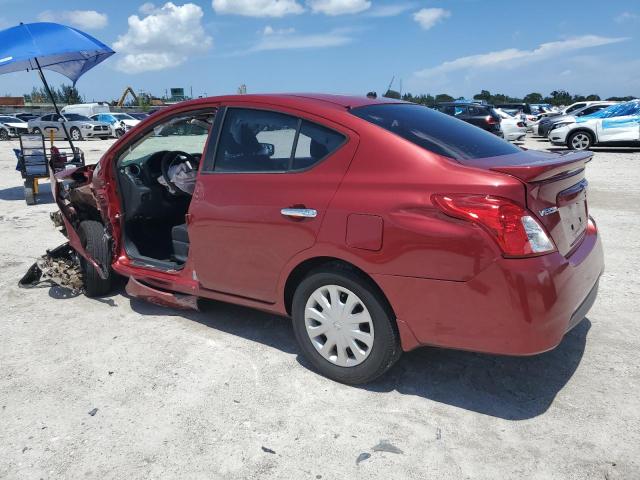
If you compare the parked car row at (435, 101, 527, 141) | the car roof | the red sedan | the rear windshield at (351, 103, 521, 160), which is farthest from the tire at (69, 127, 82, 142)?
the rear windshield at (351, 103, 521, 160)

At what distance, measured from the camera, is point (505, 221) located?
2.55 metres

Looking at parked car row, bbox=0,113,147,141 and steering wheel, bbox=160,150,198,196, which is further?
parked car row, bbox=0,113,147,141

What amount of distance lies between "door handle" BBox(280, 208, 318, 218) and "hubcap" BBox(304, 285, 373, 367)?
1.41 ft

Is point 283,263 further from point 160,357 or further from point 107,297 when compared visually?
point 107,297

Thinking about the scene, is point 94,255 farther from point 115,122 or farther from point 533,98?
point 533,98

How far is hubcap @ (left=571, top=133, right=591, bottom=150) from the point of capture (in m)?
17.5

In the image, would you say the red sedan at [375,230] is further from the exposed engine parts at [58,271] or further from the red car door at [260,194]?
the exposed engine parts at [58,271]

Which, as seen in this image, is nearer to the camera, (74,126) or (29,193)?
(29,193)

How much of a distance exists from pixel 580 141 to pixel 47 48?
15856 mm

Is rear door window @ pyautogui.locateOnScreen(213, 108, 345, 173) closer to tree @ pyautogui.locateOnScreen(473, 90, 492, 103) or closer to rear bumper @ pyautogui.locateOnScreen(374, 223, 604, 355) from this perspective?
rear bumper @ pyautogui.locateOnScreen(374, 223, 604, 355)

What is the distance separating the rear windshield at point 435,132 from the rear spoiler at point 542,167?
208mm

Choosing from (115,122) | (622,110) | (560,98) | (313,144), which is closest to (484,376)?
(313,144)

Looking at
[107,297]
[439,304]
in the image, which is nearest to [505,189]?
[439,304]

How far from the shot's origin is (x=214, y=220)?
3.59m
